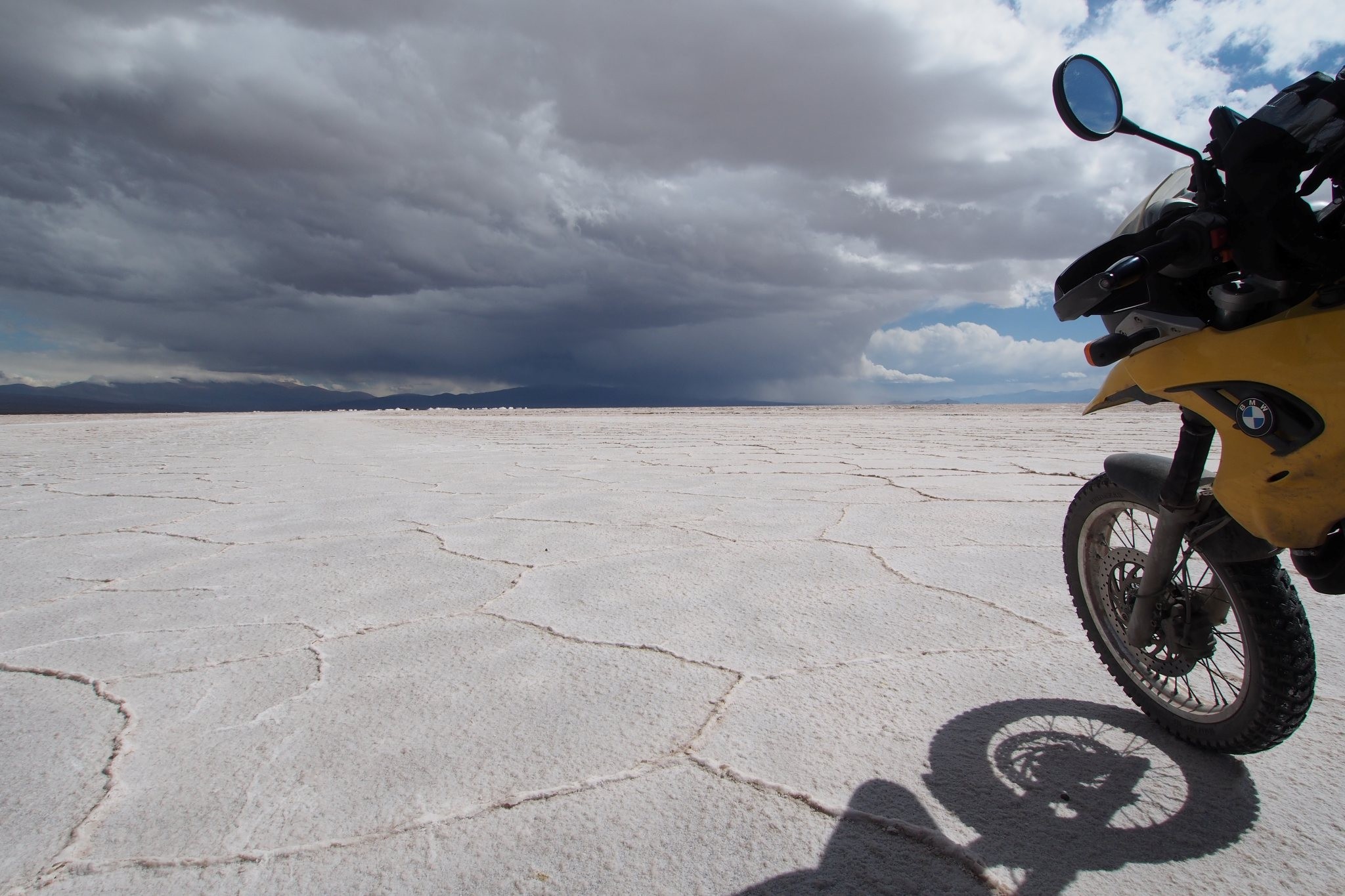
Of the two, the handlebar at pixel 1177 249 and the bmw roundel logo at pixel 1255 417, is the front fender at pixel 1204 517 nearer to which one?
the bmw roundel logo at pixel 1255 417

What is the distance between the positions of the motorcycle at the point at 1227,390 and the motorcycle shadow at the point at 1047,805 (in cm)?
9

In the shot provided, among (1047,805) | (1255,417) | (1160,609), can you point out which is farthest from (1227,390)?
(1047,805)

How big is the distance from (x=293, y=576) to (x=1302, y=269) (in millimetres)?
2536

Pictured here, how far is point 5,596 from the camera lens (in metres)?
2.16

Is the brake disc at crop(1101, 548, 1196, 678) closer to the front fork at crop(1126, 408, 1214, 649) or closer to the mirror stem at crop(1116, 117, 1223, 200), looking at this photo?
the front fork at crop(1126, 408, 1214, 649)

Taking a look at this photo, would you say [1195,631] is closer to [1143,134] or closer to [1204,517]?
[1204,517]

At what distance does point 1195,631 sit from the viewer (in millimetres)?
1258

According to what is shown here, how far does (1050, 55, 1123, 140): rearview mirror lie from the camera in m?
1.09

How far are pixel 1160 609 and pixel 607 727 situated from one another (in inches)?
39.4

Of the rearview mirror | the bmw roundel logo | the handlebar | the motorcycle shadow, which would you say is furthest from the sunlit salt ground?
the rearview mirror

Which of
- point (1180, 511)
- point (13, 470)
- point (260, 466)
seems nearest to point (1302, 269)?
point (1180, 511)

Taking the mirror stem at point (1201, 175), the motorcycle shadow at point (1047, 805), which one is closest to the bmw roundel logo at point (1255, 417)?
the mirror stem at point (1201, 175)

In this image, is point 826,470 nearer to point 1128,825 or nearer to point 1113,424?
point 1128,825

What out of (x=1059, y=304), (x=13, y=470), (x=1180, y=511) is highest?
(x=1059, y=304)
